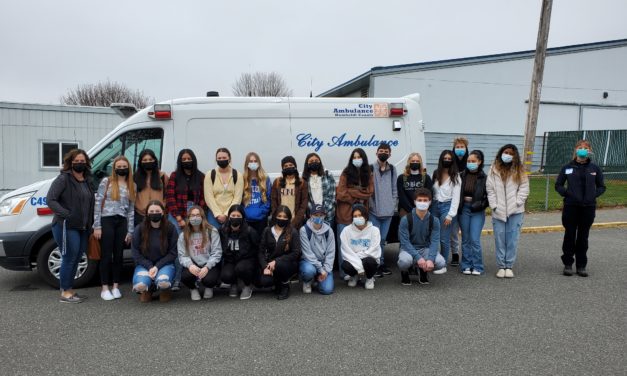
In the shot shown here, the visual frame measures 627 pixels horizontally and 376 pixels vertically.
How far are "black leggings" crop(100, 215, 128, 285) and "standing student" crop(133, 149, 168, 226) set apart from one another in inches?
8.9

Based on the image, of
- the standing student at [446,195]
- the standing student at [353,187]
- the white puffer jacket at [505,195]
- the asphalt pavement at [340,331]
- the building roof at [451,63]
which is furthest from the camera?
the building roof at [451,63]

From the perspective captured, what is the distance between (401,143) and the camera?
659cm

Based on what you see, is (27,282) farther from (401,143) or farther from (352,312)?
(401,143)

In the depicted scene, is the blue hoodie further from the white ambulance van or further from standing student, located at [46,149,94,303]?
standing student, located at [46,149,94,303]

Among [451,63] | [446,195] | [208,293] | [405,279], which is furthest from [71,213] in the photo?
[451,63]

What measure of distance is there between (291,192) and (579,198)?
3.88 meters

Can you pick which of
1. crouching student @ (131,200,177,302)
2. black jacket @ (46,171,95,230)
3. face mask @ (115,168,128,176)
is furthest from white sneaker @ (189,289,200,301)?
face mask @ (115,168,128,176)

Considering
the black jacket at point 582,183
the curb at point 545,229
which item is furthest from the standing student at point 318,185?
the curb at point 545,229

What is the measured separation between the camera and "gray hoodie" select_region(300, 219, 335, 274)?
5.42 metres

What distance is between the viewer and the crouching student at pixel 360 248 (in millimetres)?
5457

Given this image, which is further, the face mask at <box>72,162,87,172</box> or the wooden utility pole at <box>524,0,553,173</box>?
the wooden utility pole at <box>524,0,553,173</box>

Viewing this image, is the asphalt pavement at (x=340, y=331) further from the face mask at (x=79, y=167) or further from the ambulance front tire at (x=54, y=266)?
the face mask at (x=79, y=167)

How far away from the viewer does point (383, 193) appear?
236 inches

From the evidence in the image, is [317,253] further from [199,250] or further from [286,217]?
[199,250]
